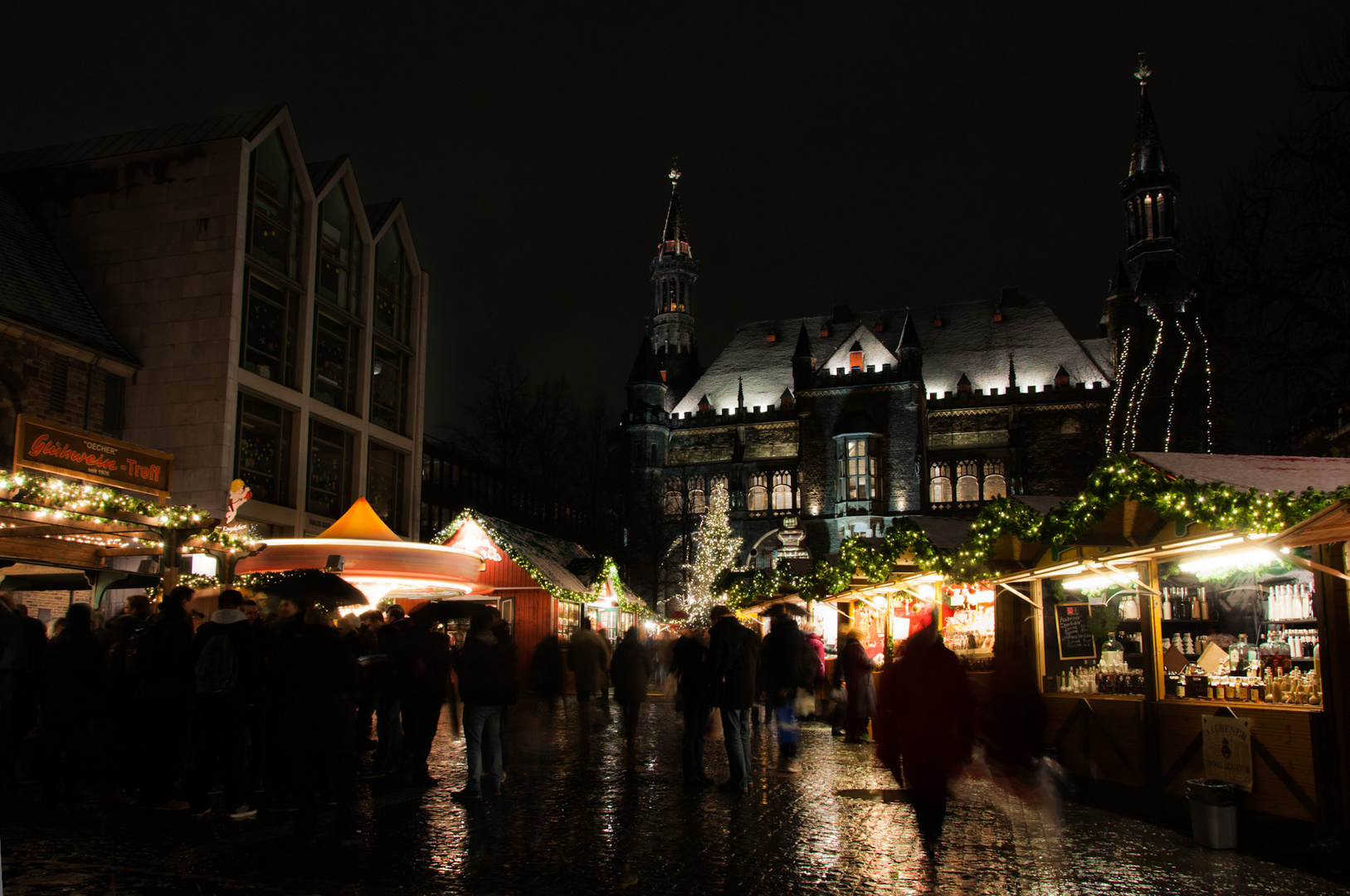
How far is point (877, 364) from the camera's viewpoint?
60.9m

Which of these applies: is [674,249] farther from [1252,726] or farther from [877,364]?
[1252,726]

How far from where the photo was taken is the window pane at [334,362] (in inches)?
995

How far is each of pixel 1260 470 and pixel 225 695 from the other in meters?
8.00

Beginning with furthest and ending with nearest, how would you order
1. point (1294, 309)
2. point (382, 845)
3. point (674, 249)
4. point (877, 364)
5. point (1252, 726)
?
point (674, 249)
point (877, 364)
point (1294, 309)
point (1252, 726)
point (382, 845)

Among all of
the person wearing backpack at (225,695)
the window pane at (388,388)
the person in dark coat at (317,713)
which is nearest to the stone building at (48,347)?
the window pane at (388,388)

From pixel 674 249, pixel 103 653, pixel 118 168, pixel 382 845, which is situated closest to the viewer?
pixel 382 845

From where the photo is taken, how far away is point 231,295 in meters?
21.7

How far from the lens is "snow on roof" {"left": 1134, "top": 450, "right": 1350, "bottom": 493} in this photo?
7.92 meters

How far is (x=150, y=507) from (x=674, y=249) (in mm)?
71151

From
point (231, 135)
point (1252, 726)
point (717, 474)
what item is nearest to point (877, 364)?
point (717, 474)

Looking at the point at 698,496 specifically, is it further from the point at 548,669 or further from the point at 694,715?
the point at 694,715

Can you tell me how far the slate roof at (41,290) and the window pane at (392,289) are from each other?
294 inches

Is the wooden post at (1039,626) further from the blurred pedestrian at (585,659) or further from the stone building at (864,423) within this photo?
the stone building at (864,423)

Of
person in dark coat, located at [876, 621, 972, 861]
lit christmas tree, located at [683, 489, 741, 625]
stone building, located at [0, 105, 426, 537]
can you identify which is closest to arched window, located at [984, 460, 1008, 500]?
lit christmas tree, located at [683, 489, 741, 625]
